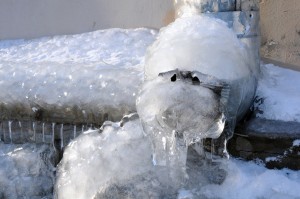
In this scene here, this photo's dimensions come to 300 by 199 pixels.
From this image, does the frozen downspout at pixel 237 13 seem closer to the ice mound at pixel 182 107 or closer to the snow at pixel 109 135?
the snow at pixel 109 135

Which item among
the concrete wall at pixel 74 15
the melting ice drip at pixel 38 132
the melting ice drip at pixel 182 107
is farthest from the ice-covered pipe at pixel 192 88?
the concrete wall at pixel 74 15

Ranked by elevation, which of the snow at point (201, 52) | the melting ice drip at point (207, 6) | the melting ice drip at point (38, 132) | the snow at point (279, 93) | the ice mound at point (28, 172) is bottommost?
the ice mound at point (28, 172)

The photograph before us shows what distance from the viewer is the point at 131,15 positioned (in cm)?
406

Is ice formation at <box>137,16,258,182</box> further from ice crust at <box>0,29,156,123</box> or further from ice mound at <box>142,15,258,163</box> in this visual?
ice crust at <box>0,29,156,123</box>

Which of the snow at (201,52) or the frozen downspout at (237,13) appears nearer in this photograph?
the snow at (201,52)

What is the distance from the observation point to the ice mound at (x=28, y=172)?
2930 mm

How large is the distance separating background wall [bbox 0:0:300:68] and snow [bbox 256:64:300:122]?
→ 23 cm

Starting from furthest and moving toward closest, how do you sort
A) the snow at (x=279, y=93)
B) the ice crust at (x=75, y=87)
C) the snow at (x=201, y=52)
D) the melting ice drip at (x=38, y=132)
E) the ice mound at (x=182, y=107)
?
the melting ice drip at (x=38, y=132), the ice crust at (x=75, y=87), the snow at (x=279, y=93), the snow at (x=201, y=52), the ice mound at (x=182, y=107)

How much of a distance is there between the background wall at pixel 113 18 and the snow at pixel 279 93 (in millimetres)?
228

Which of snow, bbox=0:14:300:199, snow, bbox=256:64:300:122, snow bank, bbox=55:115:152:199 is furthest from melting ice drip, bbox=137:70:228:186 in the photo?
snow, bbox=256:64:300:122

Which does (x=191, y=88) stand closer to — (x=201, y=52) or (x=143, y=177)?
(x=201, y=52)

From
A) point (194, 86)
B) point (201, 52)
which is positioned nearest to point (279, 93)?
point (201, 52)

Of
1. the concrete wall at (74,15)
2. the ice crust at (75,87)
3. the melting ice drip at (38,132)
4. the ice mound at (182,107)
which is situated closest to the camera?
the ice mound at (182,107)

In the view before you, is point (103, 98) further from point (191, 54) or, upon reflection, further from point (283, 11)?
point (283, 11)
